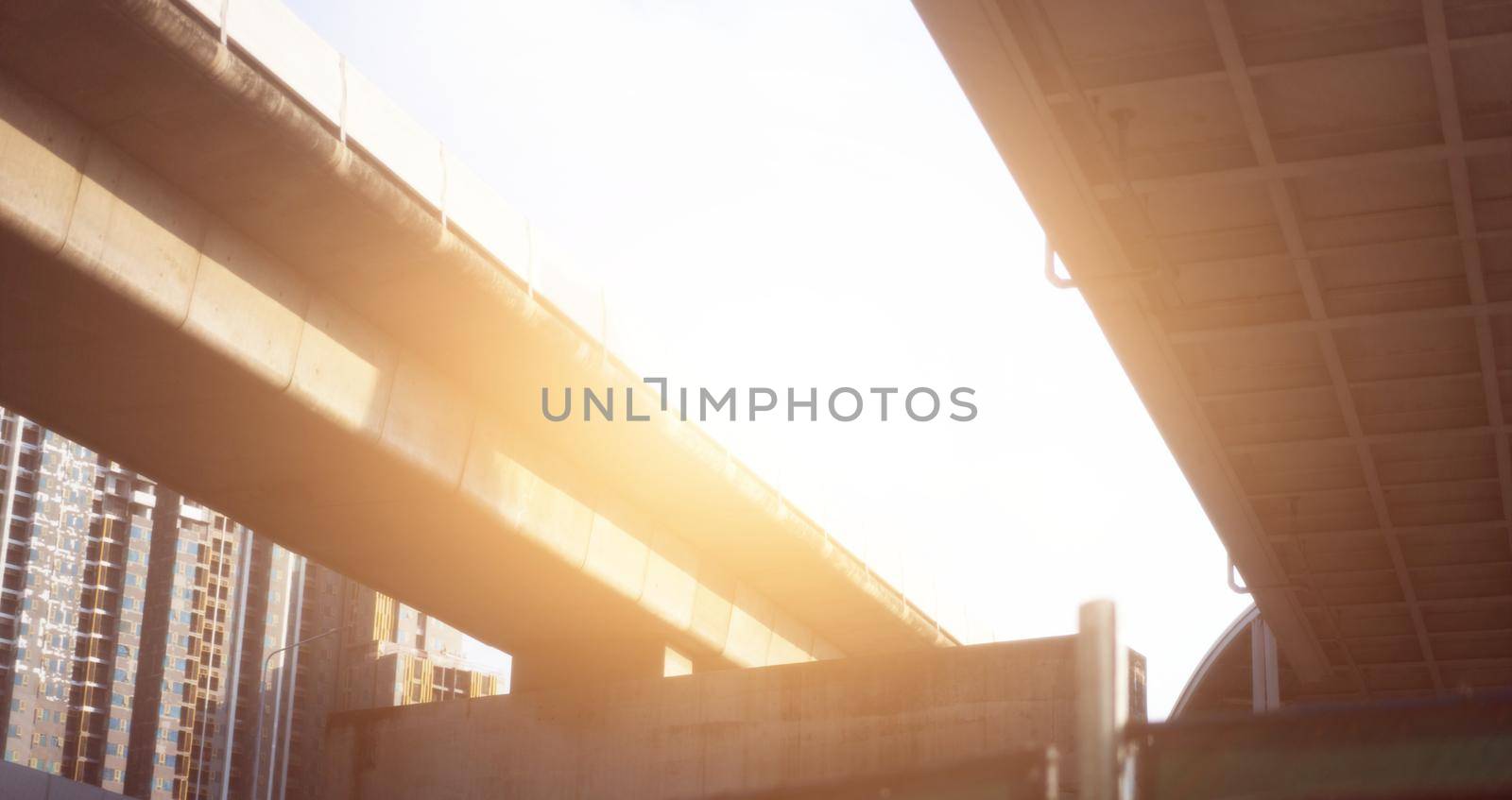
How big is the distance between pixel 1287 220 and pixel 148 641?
148 m

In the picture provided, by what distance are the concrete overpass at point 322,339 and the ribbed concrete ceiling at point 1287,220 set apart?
5788 mm

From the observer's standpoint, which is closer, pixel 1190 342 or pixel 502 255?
pixel 502 255

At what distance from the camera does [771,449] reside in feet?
79.0

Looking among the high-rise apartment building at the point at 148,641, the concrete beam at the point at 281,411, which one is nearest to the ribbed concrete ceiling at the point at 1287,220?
the concrete beam at the point at 281,411

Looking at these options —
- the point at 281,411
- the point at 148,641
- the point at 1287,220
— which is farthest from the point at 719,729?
the point at 148,641

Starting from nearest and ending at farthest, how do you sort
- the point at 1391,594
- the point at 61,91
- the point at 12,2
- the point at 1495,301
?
the point at 12,2
the point at 61,91
the point at 1495,301
the point at 1391,594

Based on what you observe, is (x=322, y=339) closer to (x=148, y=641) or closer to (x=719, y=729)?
(x=719, y=729)

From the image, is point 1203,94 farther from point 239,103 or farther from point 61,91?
point 61,91

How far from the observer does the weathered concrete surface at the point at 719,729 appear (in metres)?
21.5

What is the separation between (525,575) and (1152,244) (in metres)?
10.5

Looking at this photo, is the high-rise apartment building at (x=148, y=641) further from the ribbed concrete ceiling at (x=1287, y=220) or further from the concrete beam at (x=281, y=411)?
the ribbed concrete ceiling at (x=1287, y=220)

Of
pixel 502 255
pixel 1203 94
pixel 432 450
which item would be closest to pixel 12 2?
pixel 502 255

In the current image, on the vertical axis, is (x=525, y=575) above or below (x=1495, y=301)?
below

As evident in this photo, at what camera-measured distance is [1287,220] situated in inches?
657
